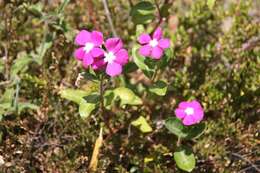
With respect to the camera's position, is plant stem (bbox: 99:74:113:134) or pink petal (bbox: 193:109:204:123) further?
pink petal (bbox: 193:109:204:123)

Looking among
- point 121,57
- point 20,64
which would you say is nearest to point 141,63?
point 121,57

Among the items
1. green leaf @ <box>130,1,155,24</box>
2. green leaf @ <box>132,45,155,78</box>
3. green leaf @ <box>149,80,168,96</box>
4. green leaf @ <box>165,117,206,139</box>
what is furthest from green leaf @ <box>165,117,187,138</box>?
green leaf @ <box>130,1,155,24</box>

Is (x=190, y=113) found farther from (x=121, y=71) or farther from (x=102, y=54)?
(x=102, y=54)

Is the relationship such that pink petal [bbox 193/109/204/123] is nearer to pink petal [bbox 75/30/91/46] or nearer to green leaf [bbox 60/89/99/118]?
green leaf [bbox 60/89/99/118]

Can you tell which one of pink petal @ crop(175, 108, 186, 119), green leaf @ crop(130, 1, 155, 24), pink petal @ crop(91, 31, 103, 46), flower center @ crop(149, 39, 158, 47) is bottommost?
pink petal @ crop(175, 108, 186, 119)

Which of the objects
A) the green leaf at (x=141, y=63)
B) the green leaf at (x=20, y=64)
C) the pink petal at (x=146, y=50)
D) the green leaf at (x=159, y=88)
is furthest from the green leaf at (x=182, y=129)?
the green leaf at (x=20, y=64)
